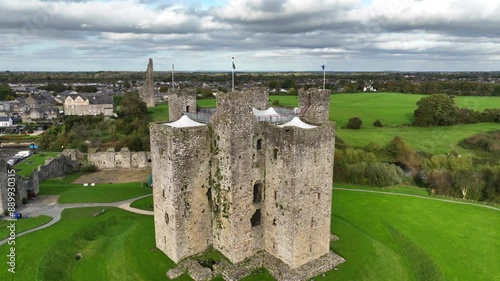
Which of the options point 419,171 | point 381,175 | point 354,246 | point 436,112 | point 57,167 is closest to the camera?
point 354,246

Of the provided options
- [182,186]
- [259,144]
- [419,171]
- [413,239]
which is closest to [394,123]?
[419,171]

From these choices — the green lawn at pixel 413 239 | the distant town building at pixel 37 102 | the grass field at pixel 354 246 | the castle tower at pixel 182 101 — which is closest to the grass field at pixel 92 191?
the grass field at pixel 354 246

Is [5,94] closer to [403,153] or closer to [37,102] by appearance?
[37,102]

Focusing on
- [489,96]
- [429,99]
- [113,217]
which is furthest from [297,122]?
[489,96]

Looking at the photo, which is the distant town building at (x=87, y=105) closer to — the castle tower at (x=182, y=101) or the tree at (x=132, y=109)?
the tree at (x=132, y=109)

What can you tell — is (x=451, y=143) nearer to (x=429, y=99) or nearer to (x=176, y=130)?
(x=429, y=99)
